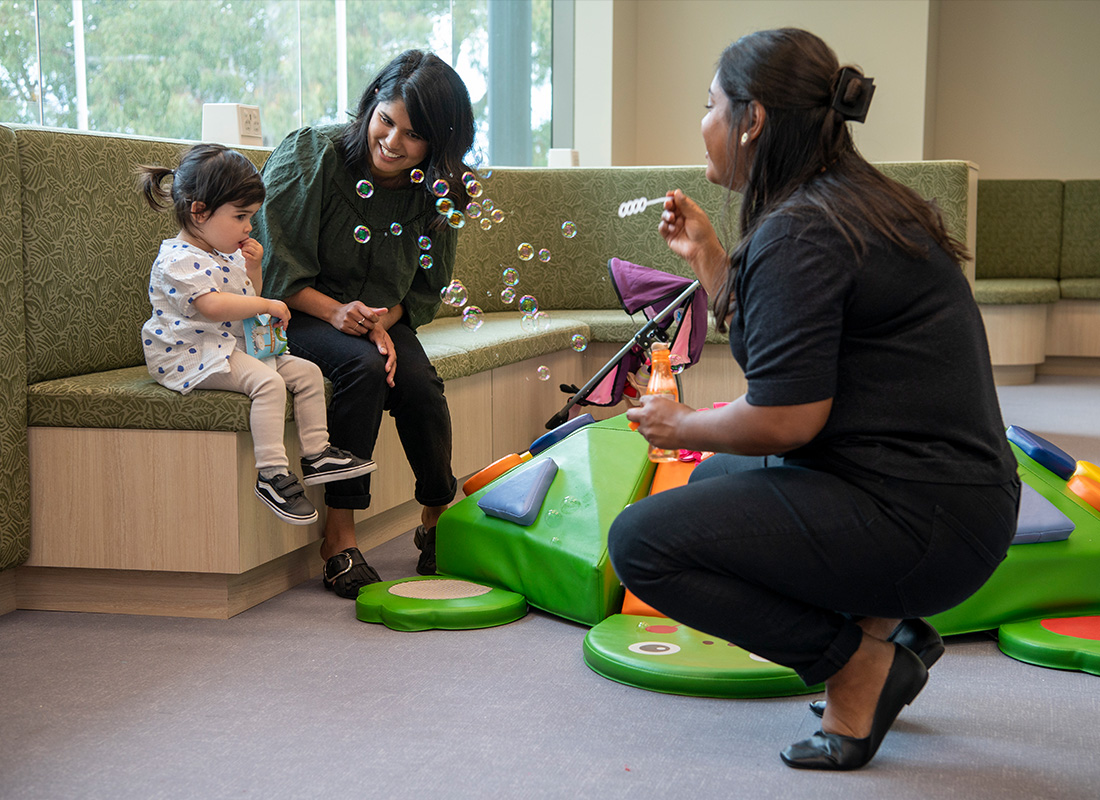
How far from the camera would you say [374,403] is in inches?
90.0

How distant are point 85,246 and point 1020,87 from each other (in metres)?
5.93

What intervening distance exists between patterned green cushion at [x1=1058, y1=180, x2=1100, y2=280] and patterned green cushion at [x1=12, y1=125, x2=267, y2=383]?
17.6 ft

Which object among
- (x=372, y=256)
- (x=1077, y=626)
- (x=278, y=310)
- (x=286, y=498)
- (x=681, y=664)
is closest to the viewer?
(x=681, y=664)

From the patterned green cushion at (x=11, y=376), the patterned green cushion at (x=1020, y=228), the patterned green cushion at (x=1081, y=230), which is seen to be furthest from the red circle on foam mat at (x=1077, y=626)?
the patterned green cushion at (x=1081, y=230)

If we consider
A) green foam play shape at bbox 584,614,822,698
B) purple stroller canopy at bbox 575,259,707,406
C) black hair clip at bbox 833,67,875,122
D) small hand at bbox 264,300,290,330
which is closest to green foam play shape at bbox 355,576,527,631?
green foam play shape at bbox 584,614,822,698

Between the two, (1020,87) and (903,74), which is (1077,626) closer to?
(903,74)

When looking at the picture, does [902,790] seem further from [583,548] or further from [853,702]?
[583,548]

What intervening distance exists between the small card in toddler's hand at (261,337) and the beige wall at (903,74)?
3.91m

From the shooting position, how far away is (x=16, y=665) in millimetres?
1867

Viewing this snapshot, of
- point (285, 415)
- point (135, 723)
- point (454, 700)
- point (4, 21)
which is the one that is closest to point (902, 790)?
point (454, 700)

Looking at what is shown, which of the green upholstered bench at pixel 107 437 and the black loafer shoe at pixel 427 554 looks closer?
the green upholstered bench at pixel 107 437

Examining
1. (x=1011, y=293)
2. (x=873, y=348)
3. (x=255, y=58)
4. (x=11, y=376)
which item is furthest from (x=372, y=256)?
(x=1011, y=293)

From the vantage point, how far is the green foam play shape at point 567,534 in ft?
6.77

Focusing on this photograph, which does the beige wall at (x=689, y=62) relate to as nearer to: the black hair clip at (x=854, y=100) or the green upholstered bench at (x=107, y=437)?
the green upholstered bench at (x=107, y=437)
